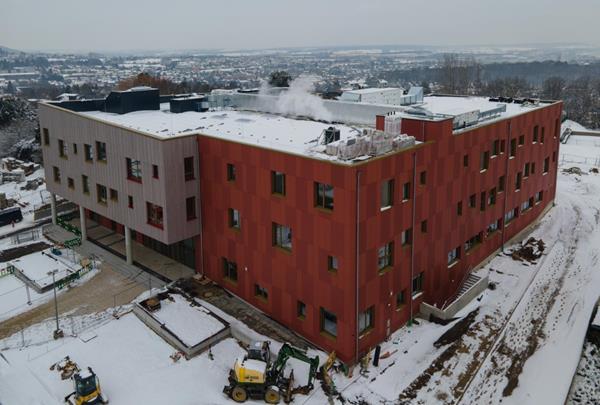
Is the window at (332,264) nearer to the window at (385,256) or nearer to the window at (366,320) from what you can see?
the window at (385,256)

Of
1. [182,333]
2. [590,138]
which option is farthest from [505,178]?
[590,138]

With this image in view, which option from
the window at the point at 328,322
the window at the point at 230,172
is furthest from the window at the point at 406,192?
the window at the point at 230,172

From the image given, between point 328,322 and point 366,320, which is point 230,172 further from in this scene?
point 366,320

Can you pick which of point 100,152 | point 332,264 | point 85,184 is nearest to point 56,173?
point 85,184

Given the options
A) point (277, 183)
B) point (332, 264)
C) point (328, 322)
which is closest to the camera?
point (332, 264)

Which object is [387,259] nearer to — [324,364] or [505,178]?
[324,364]

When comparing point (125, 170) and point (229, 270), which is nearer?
point (229, 270)
